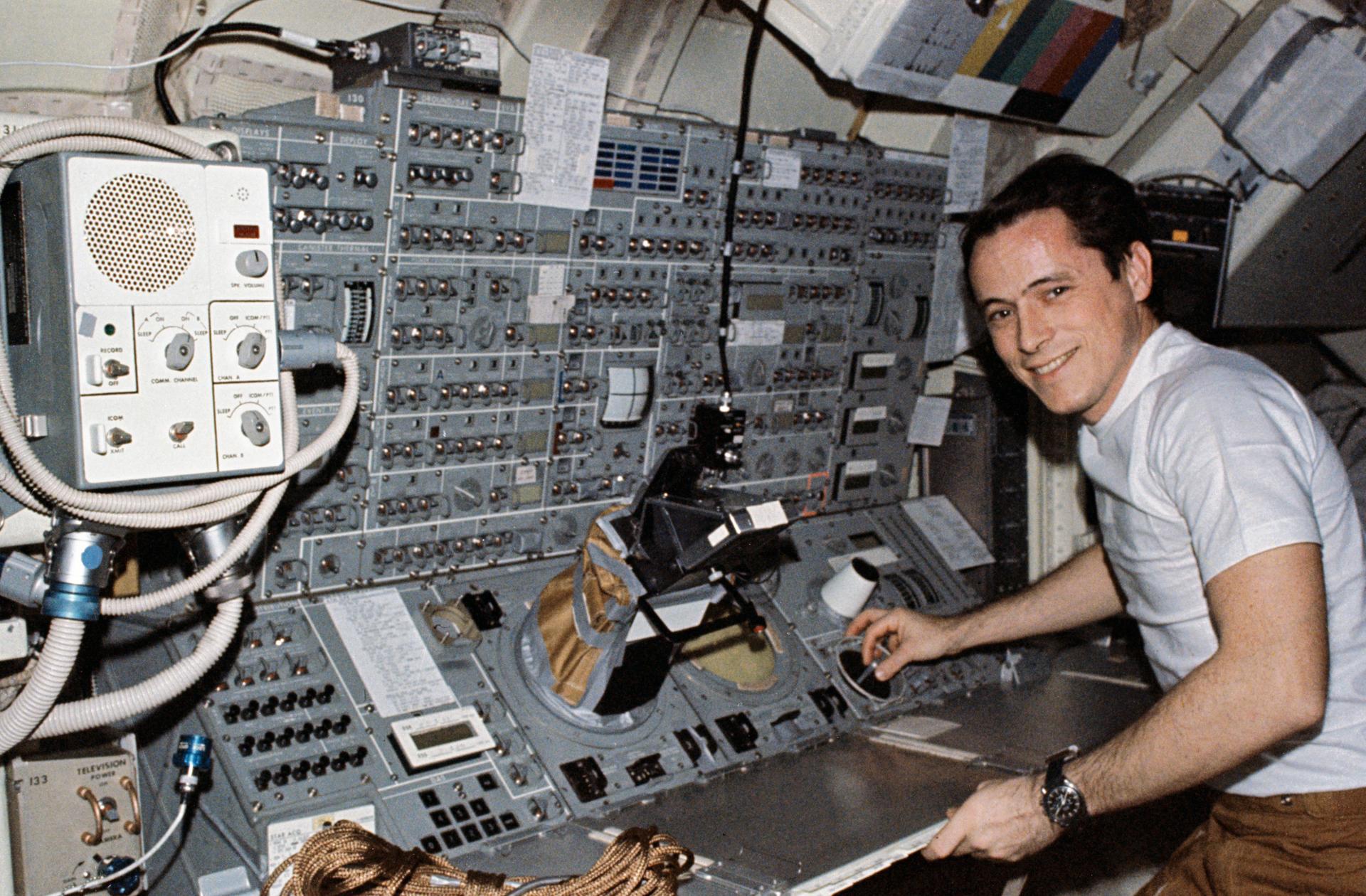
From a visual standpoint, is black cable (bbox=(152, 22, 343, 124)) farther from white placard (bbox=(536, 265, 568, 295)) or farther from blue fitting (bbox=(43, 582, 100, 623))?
blue fitting (bbox=(43, 582, 100, 623))

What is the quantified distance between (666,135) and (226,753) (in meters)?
1.83

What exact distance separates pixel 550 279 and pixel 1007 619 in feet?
5.30

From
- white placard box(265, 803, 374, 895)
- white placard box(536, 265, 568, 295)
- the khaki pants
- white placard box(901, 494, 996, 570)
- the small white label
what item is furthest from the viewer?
white placard box(901, 494, 996, 570)

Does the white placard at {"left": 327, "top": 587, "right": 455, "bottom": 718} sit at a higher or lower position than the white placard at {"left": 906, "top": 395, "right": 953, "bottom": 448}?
lower

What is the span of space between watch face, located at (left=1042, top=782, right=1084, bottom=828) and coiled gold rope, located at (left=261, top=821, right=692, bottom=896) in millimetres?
824

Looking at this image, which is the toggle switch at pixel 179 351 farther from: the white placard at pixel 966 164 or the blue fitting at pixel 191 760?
the white placard at pixel 966 164

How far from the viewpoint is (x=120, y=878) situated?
7.33ft

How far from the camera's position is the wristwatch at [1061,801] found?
2352mm

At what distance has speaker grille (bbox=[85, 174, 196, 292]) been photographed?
1.79 meters

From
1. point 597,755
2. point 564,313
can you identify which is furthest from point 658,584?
point 564,313

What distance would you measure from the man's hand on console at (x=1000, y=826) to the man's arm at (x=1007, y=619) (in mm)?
937

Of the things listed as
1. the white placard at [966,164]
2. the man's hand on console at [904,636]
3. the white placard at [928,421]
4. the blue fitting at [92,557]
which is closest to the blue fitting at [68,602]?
the blue fitting at [92,557]

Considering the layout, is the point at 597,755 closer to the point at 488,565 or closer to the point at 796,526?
the point at 488,565

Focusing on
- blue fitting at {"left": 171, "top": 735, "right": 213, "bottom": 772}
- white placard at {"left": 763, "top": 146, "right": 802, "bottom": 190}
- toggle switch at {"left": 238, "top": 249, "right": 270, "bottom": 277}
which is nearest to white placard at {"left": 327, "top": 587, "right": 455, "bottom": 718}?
blue fitting at {"left": 171, "top": 735, "right": 213, "bottom": 772}
